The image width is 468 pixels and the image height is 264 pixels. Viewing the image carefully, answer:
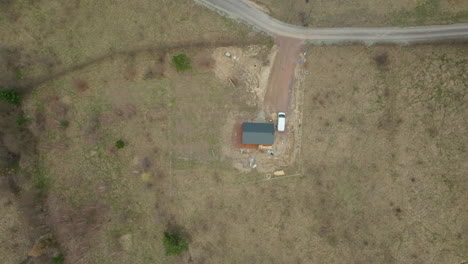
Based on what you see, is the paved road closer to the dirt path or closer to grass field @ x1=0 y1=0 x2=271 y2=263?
the dirt path

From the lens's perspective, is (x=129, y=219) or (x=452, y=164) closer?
(x=452, y=164)

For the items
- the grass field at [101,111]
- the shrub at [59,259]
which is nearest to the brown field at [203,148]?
the grass field at [101,111]

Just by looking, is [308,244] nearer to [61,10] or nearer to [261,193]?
[261,193]

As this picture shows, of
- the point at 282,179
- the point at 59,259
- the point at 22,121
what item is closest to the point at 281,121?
the point at 282,179

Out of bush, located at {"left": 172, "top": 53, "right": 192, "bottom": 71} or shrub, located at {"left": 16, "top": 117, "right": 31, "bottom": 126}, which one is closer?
bush, located at {"left": 172, "top": 53, "right": 192, "bottom": 71}

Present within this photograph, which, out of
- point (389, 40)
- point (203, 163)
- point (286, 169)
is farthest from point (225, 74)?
point (389, 40)

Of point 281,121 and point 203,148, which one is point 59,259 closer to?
point 203,148

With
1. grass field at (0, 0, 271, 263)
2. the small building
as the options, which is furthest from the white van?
grass field at (0, 0, 271, 263)
